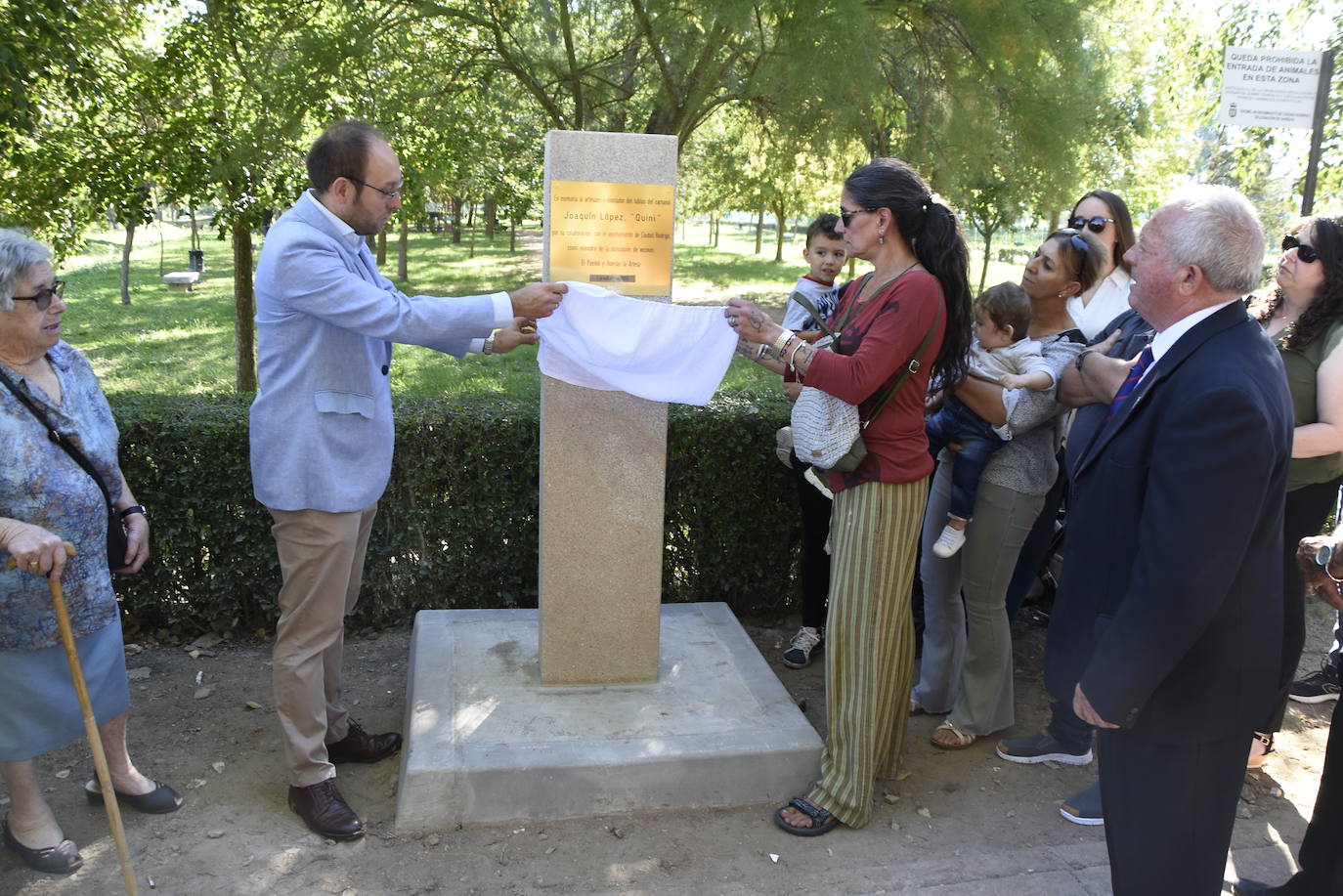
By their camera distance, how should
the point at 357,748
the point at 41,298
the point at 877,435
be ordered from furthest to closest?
the point at 357,748 → the point at 877,435 → the point at 41,298

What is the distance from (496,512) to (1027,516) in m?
2.39

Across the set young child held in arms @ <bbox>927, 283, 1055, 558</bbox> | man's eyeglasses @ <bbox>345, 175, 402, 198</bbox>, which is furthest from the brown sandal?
man's eyeglasses @ <bbox>345, 175, 402, 198</bbox>

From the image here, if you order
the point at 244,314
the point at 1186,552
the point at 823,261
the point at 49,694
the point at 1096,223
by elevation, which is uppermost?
the point at 1096,223

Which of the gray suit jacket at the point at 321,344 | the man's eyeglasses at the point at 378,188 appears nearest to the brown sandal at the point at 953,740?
the gray suit jacket at the point at 321,344

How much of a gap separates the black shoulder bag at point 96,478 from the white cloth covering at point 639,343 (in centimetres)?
147

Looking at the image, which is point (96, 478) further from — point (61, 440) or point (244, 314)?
point (244, 314)

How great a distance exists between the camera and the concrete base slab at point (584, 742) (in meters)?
3.25

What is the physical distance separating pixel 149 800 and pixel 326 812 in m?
0.64

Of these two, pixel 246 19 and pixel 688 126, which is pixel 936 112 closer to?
pixel 688 126

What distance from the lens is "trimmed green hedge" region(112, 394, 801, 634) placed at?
4.33m

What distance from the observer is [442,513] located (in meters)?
4.59

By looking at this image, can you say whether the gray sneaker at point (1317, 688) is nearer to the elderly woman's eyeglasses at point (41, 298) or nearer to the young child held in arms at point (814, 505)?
the young child held in arms at point (814, 505)

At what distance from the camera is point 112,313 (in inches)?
671

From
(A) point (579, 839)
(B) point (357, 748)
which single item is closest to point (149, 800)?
(B) point (357, 748)
